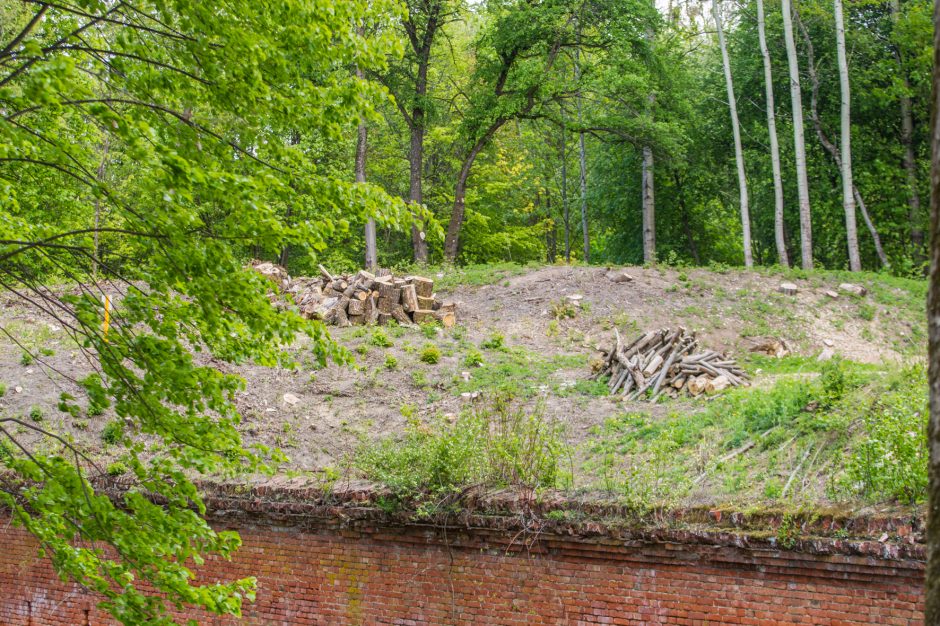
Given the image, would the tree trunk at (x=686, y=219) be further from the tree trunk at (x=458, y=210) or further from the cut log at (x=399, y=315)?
the cut log at (x=399, y=315)

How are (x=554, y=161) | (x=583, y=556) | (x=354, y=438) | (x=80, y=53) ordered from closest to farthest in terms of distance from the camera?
(x=80, y=53) < (x=583, y=556) < (x=354, y=438) < (x=554, y=161)

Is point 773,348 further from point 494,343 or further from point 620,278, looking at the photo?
point 494,343

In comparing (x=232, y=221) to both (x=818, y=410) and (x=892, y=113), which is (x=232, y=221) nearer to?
(x=818, y=410)

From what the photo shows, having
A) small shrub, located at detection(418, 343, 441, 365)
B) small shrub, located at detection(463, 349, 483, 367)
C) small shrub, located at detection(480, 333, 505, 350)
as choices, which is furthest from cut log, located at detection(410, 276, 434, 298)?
small shrub, located at detection(463, 349, 483, 367)

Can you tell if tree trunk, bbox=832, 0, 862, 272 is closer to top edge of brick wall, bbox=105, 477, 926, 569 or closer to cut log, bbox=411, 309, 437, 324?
cut log, bbox=411, 309, 437, 324

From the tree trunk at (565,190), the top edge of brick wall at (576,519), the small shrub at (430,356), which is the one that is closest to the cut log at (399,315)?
the small shrub at (430,356)

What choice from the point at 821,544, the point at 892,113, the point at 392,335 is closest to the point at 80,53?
the point at 821,544

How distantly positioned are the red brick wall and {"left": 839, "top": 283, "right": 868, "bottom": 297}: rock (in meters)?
14.4

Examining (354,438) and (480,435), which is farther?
(354,438)

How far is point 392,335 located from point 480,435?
8.50m

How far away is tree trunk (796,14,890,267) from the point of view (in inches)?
1029

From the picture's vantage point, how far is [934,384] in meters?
3.32

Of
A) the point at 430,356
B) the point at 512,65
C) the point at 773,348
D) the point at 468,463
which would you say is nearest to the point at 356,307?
the point at 430,356

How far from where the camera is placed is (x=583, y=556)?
855 cm
